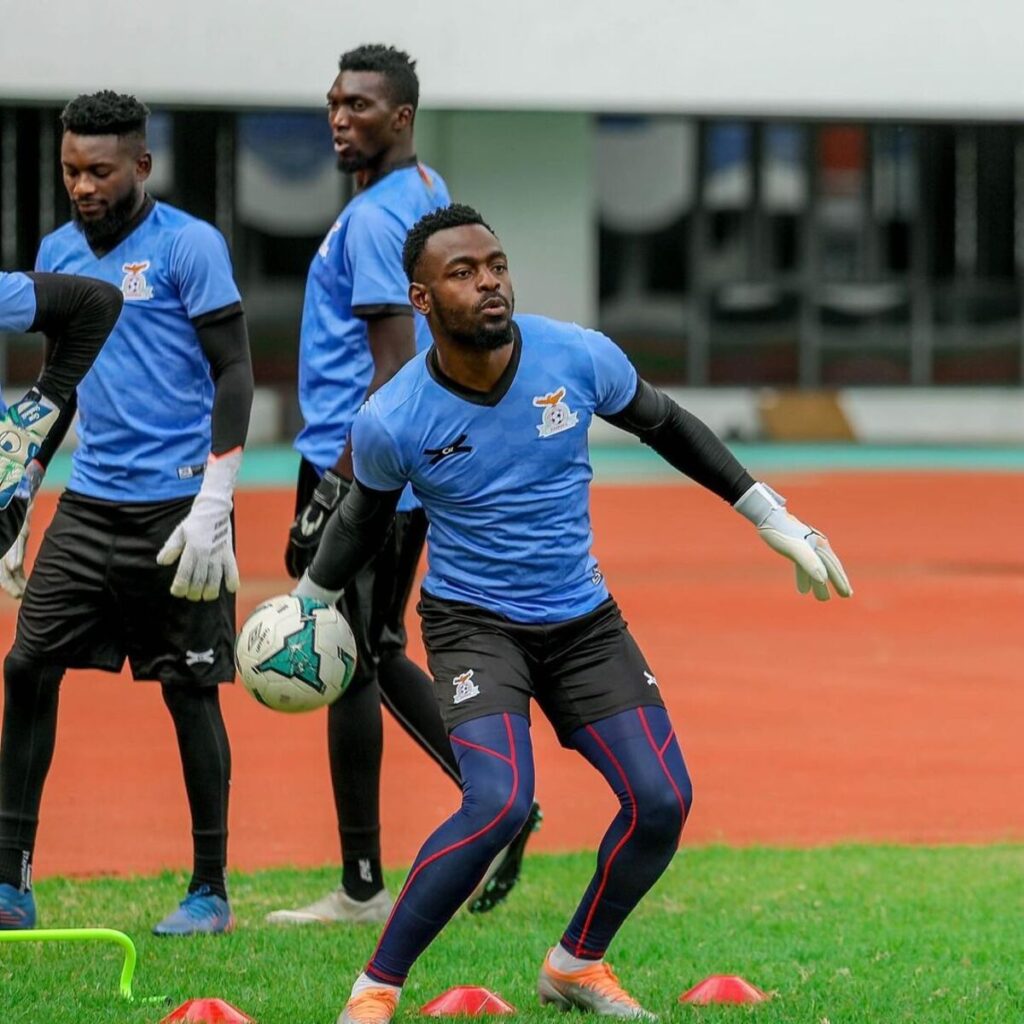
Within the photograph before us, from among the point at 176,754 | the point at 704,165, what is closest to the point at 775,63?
the point at 704,165

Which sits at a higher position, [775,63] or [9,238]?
[775,63]

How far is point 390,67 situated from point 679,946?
287cm

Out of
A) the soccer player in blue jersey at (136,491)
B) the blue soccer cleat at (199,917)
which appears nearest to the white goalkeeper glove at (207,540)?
the soccer player in blue jersey at (136,491)

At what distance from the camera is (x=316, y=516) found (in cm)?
629

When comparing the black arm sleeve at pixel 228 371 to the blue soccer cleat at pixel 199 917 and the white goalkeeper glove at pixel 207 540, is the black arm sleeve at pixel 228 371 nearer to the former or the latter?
the white goalkeeper glove at pixel 207 540

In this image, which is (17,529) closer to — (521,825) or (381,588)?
(381,588)

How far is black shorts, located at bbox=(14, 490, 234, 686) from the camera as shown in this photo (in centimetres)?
633

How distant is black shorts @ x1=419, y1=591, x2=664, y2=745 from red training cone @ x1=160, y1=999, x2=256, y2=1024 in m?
0.88

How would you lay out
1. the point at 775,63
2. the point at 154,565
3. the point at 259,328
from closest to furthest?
the point at 154,565
the point at 775,63
the point at 259,328

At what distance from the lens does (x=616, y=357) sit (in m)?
5.45

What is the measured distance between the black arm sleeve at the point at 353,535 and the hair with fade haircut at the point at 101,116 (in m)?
1.51

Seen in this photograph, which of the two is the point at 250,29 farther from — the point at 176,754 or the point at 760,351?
the point at 176,754

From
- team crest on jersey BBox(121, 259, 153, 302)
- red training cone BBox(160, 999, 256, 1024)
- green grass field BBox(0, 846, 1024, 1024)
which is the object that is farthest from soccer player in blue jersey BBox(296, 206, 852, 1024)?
team crest on jersey BBox(121, 259, 153, 302)

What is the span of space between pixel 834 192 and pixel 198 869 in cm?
2418
